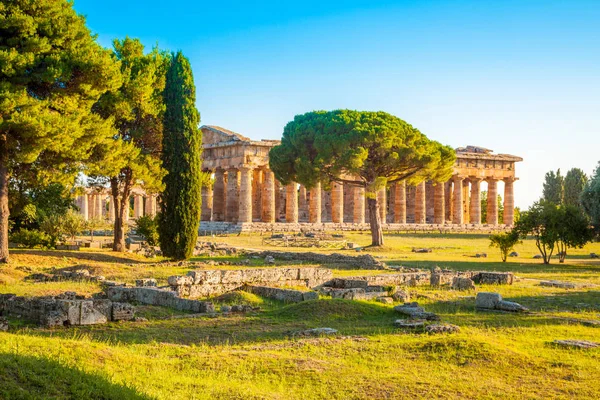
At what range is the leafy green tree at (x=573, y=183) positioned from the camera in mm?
70500

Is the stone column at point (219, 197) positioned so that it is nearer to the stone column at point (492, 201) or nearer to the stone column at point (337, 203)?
the stone column at point (337, 203)

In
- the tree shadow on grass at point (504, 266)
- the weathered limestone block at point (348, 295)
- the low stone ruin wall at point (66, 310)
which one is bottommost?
the tree shadow on grass at point (504, 266)

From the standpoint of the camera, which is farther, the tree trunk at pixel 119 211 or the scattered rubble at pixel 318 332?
the tree trunk at pixel 119 211

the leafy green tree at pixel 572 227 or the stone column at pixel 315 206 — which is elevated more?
the stone column at pixel 315 206

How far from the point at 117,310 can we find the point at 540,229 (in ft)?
74.8

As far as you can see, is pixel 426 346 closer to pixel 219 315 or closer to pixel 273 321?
pixel 273 321

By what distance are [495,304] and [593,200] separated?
2126 centimetres

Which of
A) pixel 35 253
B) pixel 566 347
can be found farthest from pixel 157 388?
pixel 35 253

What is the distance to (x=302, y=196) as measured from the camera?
2849 inches

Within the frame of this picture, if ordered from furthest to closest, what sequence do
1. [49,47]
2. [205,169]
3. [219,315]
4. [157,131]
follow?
[205,169] < [157,131] < [49,47] < [219,315]

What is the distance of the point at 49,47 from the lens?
22.4m

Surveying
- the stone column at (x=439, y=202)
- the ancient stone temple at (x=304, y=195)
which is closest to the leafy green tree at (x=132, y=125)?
the ancient stone temple at (x=304, y=195)

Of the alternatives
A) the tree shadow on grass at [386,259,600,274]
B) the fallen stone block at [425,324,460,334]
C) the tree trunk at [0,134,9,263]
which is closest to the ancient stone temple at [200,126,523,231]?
the tree shadow on grass at [386,259,600,274]

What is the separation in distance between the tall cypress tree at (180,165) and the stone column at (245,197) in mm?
27301
